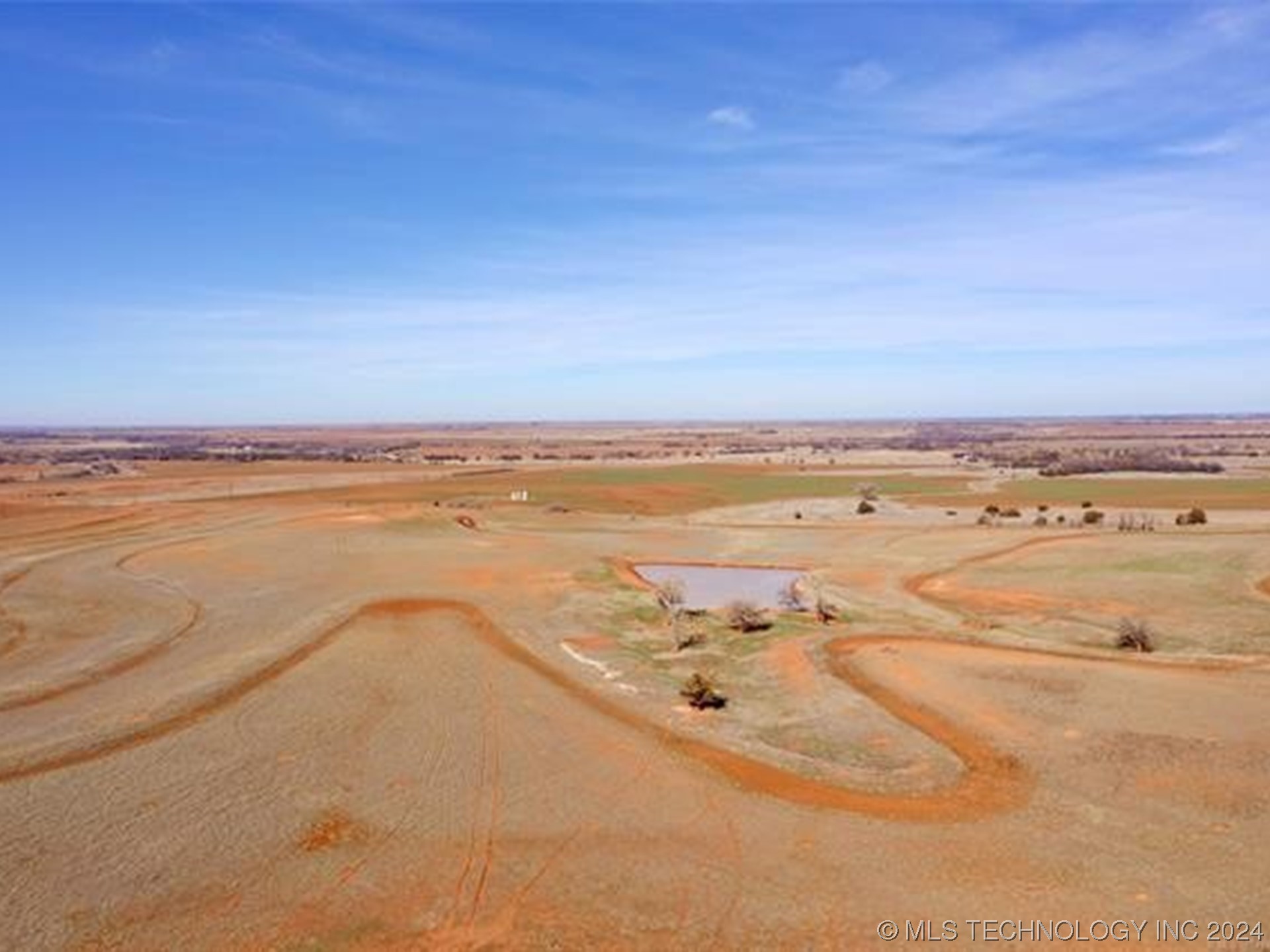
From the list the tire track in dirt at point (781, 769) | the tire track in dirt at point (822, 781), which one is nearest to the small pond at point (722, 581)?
the tire track in dirt at point (822, 781)

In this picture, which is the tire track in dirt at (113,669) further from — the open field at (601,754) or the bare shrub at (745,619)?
the bare shrub at (745,619)

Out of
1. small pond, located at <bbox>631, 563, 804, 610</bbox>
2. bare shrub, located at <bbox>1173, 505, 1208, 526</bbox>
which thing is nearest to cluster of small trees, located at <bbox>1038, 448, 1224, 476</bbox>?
bare shrub, located at <bbox>1173, 505, 1208, 526</bbox>

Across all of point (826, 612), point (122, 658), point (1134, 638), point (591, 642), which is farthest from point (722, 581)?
point (122, 658)

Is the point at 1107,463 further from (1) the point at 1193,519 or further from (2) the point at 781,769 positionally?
(2) the point at 781,769

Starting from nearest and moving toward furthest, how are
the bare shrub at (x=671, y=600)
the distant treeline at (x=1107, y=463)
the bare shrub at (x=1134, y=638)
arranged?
the bare shrub at (x=1134, y=638), the bare shrub at (x=671, y=600), the distant treeline at (x=1107, y=463)

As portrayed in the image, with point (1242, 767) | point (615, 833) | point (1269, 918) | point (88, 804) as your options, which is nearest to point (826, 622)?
point (1242, 767)

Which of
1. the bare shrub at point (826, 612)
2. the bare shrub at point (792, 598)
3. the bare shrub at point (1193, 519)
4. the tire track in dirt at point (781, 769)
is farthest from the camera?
the bare shrub at point (1193, 519)
